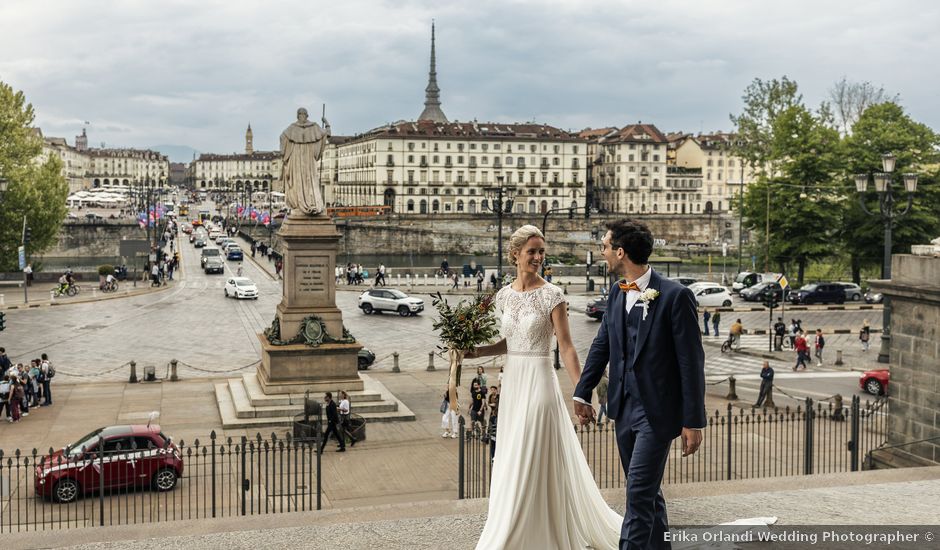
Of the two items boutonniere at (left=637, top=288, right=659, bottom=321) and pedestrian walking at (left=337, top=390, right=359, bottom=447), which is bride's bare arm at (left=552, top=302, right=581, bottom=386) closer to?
boutonniere at (left=637, top=288, right=659, bottom=321)

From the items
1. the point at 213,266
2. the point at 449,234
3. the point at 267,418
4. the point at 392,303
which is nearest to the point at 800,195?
the point at 392,303

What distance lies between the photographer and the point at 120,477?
45.5 ft

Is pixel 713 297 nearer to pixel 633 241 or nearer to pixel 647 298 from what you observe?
pixel 633 241

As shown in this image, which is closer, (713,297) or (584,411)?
(584,411)

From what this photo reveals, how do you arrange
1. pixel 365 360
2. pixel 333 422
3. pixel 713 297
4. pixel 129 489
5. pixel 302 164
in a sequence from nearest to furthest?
pixel 129 489
pixel 333 422
pixel 302 164
pixel 365 360
pixel 713 297

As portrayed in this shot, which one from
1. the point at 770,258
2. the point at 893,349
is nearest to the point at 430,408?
the point at 893,349

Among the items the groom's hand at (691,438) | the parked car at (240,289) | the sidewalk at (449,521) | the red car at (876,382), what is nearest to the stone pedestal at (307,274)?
the sidewalk at (449,521)

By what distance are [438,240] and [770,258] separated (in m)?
62.6

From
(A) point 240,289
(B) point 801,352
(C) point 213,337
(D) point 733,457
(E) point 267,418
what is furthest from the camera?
(A) point 240,289

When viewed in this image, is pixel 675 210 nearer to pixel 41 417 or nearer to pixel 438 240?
pixel 438 240

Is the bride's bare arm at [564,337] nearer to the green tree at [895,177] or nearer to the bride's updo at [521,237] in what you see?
the bride's updo at [521,237]

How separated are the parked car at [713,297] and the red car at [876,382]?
22.4m

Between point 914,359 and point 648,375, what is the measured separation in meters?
9.62

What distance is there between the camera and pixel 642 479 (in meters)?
5.81
